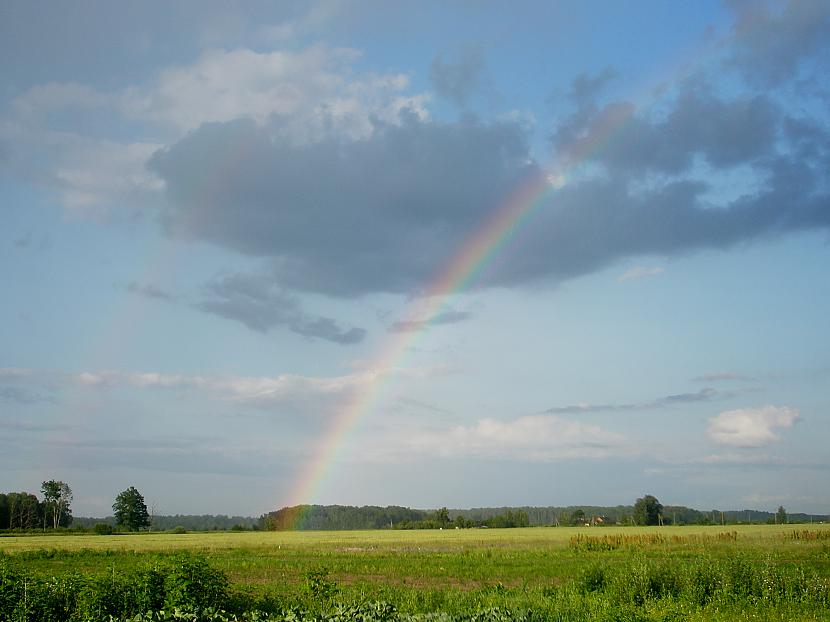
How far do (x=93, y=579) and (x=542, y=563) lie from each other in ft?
92.4

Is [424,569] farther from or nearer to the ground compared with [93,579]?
nearer to the ground

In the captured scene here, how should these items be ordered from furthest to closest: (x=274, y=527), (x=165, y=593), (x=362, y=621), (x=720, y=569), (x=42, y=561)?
(x=274, y=527) → (x=42, y=561) → (x=720, y=569) → (x=165, y=593) → (x=362, y=621)

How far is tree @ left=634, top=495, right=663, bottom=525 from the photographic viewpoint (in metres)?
169

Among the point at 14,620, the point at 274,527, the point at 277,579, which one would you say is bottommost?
the point at 274,527

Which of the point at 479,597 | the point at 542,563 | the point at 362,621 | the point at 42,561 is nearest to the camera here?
the point at 362,621

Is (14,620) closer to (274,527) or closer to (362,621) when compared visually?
(362,621)

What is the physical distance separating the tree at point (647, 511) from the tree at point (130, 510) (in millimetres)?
109162

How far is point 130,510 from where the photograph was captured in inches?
5792

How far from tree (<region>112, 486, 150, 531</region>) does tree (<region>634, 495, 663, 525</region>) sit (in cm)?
10916

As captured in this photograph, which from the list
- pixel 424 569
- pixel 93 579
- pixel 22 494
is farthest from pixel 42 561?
pixel 22 494

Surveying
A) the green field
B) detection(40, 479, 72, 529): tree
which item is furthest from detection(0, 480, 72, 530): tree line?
the green field

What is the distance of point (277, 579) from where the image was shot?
32.0m

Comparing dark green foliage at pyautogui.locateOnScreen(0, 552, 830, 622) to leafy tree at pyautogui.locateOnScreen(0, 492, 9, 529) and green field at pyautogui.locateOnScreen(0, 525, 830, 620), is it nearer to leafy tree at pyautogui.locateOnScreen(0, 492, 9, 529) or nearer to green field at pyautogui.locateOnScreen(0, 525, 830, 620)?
green field at pyautogui.locateOnScreen(0, 525, 830, 620)

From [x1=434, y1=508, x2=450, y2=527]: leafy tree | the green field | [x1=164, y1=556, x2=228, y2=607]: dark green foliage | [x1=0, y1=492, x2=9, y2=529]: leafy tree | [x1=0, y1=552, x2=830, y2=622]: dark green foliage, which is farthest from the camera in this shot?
[x1=434, y1=508, x2=450, y2=527]: leafy tree
